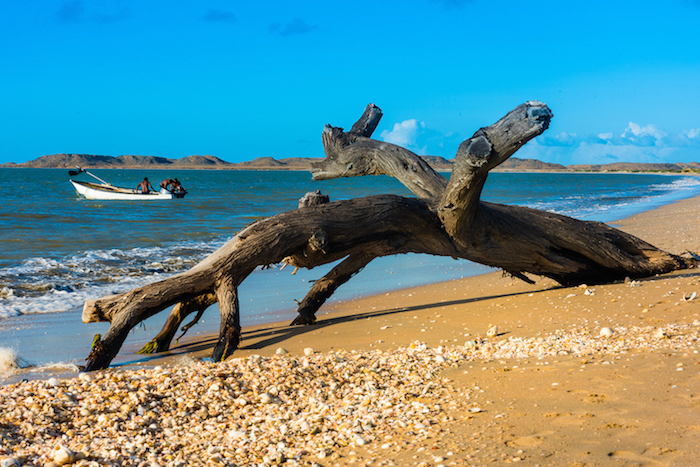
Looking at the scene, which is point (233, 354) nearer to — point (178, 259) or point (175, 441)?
point (175, 441)

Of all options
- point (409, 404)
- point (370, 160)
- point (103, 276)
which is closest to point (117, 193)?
point (103, 276)

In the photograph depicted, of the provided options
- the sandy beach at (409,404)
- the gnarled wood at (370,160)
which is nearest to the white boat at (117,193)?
the gnarled wood at (370,160)

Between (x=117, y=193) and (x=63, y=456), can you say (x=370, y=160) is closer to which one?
(x=63, y=456)

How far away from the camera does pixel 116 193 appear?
35.7 meters

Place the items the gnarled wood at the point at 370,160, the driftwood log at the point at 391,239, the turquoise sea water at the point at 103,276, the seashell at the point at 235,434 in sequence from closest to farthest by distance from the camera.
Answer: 1. the seashell at the point at 235,434
2. the driftwood log at the point at 391,239
3. the turquoise sea water at the point at 103,276
4. the gnarled wood at the point at 370,160

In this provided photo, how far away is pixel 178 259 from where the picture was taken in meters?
12.5

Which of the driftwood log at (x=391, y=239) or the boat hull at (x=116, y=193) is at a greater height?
the boat hull at (x=116, y=193)

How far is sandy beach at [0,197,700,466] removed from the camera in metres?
2.76

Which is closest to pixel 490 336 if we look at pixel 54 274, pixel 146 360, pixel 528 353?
pixel 528 353

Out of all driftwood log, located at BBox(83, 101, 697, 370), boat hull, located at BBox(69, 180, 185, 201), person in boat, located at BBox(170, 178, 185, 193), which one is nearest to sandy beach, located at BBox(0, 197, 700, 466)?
driftwood log, located at BBox(83, 101, 697, 370)

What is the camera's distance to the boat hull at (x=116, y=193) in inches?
1366

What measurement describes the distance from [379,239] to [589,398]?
3469 mm

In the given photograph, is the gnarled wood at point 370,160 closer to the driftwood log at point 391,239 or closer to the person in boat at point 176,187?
the driftwood log at point 391,239

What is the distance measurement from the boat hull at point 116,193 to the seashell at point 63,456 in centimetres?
3358
